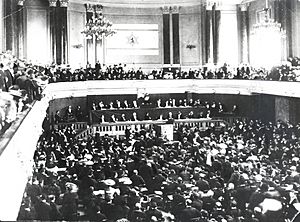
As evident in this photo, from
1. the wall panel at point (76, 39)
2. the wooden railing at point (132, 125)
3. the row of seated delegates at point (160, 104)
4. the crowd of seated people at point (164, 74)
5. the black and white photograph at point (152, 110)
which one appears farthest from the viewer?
the wall panel at point (76, 39)

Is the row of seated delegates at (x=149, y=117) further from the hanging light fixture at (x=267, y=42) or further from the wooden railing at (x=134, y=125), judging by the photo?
the hanging light fixture at (x=267, y=42)

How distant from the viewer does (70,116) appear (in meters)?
24.7

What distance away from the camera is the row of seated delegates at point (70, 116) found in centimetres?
2384

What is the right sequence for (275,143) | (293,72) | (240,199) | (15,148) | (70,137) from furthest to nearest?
(293,72) → (70,137) → (275,143) → (240,199) → (15,148)

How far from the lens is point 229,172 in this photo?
1252cm

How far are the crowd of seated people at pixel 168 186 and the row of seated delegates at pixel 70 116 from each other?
596 centimetres

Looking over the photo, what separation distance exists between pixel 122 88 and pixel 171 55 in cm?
575


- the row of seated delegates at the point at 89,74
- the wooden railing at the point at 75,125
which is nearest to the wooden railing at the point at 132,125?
the wooden railing at the point at 75,125

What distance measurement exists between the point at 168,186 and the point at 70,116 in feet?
48.3

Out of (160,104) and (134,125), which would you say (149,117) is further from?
(160,104)

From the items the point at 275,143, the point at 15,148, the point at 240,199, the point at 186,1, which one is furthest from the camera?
the point at 186,1

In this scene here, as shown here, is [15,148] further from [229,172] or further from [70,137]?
[70,137]

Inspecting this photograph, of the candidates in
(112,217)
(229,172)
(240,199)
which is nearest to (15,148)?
(112,217)

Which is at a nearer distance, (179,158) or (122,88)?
(179,158)
